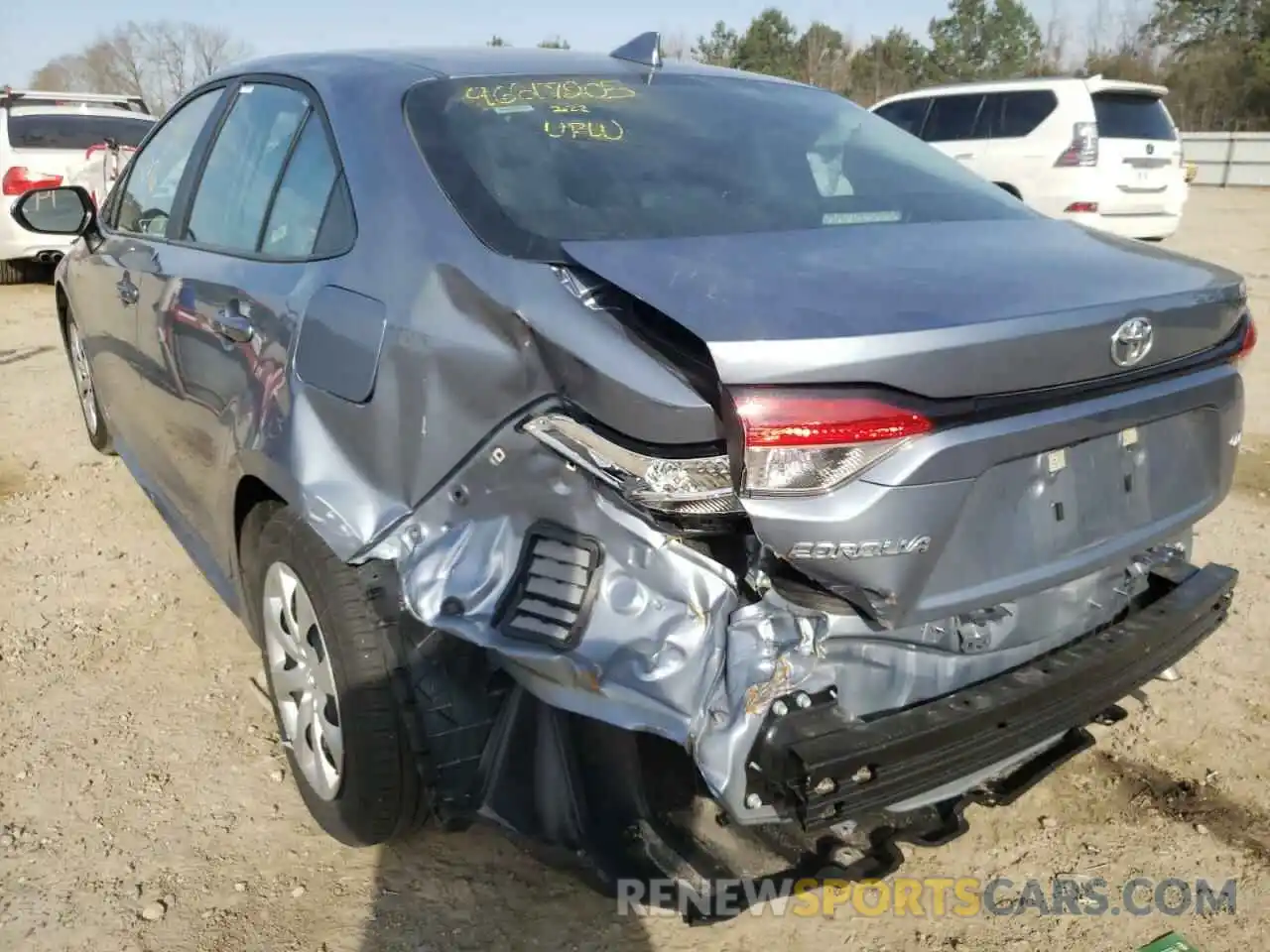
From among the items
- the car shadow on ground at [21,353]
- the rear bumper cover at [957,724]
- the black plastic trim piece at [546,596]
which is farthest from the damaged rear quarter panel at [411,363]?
the car shadow on ground at [21,353]

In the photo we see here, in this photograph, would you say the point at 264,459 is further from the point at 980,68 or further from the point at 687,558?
the point at 980,68

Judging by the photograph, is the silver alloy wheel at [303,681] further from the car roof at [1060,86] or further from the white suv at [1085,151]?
the car roof at [1060,86]

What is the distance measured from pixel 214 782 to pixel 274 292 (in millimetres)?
1280

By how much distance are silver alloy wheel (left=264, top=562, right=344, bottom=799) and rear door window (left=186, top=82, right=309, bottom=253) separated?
Result: 89cm

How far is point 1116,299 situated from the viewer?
1.90 metres

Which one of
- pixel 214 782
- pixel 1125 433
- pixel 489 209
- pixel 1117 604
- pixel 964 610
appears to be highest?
pixel 489 209

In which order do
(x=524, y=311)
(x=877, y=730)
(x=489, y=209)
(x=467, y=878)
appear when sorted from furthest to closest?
(x=467, y=878), (x=489, y=209), (x=524, y=311), (x=877, y=730)

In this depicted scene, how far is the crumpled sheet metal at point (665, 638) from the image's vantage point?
1.75 meters

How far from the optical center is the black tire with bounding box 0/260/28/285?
10.6m

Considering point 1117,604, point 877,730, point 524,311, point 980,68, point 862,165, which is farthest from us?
point 980,68

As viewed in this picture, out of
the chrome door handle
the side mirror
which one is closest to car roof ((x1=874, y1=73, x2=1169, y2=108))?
the side mirror

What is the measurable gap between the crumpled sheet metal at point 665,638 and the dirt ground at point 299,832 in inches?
26.4

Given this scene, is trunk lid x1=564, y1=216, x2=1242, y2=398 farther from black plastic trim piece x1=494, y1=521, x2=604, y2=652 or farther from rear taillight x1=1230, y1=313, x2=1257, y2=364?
black plastic trim piece x1=494, y1=521, x2=604, y2=652

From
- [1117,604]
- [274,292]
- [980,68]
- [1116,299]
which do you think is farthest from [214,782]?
[980,68]
